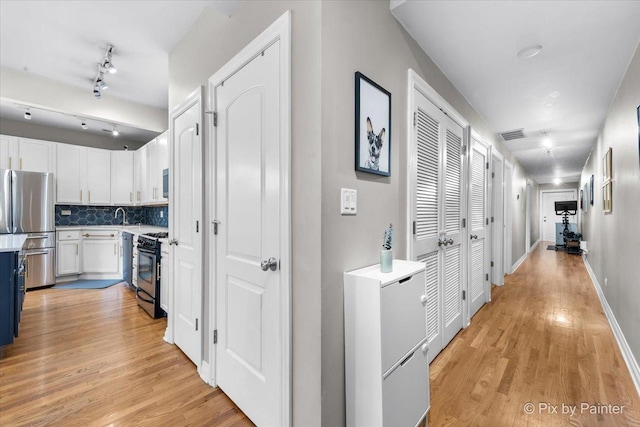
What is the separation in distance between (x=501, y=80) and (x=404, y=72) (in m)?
1.49

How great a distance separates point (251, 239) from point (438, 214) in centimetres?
157

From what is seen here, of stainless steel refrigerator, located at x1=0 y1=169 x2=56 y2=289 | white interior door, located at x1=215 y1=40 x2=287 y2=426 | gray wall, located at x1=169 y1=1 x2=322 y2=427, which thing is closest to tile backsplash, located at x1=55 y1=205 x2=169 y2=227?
stainless steel refrigerator, located at x1=0 y1=169 x2=56 y2=289

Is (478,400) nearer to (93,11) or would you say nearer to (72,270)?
(93,11)

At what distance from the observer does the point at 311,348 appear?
1.26m

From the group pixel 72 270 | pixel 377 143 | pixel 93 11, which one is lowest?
pixel 72 270

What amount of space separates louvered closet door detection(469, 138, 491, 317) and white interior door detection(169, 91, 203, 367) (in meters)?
2.72

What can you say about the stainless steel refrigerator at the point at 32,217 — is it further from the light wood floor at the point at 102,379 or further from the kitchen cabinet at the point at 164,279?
the kitchen cabinet at the point at 164,279

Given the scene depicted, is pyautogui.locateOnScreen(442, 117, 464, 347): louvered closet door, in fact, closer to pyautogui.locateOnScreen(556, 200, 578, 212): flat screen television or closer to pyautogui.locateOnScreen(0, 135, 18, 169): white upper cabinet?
pyautogui.locateOnScreen(0, 135, 18, 169): white upper cabinet

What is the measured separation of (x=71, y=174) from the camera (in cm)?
456

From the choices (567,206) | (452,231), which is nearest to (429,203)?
(452,231)

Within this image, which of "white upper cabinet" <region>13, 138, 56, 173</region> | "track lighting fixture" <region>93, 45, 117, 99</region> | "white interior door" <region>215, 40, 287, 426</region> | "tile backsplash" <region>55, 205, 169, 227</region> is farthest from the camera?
"tile backsplash" <region>55, 205, 169, 227</region>

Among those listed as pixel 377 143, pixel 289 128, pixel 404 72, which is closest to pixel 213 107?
pixel 289 128

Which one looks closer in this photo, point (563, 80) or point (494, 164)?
point (563, 80)

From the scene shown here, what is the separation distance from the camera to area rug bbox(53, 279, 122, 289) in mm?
4227
